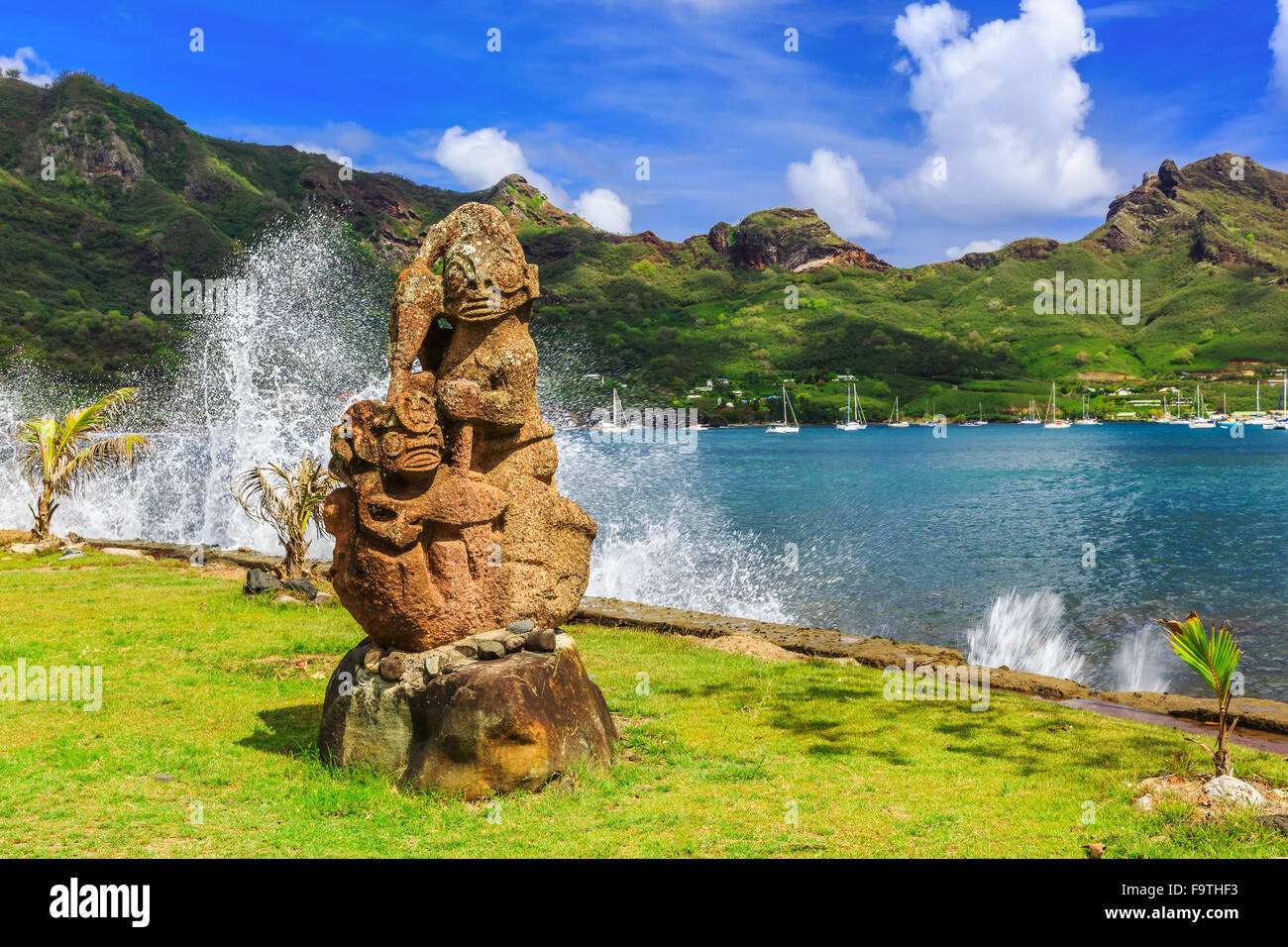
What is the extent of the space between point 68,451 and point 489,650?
1854cm

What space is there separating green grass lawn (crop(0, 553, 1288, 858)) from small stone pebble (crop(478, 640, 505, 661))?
104 centimetres

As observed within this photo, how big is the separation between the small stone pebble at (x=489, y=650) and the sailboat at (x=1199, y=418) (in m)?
132

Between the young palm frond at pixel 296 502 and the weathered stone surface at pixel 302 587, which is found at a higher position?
the young palm frond at pixel 296 502

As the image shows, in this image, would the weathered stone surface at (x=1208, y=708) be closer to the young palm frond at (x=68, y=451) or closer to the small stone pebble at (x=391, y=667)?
the small stone pebble at (x=391, y=667)

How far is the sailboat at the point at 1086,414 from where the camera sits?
123 metres

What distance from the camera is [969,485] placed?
5244cm

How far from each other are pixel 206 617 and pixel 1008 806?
11.3 m

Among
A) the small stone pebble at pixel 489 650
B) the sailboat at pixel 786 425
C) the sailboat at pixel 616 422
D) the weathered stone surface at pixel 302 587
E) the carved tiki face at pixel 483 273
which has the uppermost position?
the sailboat at pixel 786 425

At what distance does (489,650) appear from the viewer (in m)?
6.70

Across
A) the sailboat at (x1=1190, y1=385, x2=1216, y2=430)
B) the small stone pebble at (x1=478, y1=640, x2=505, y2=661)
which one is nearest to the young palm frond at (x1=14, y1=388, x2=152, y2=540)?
the small stone pebble at (x1=478, y1=640, x2=505, y2=661)

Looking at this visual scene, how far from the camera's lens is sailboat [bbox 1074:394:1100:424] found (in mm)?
122875

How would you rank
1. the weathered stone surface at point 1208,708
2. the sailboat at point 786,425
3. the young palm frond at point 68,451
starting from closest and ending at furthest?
the weathered stone surface at point 1208,708, the young palm frond at point 68,451, the sailboat at point 786,425

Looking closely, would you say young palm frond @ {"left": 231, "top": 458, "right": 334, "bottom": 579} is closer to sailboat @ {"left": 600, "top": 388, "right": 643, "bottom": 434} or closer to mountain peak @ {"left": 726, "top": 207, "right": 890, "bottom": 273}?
sailboat @ {"left": 600, "top": 388, "right": 643, "bottom": 434}

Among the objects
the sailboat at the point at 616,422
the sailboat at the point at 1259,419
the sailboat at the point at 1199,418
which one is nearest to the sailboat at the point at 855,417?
the sailboat at the point at 616,422
